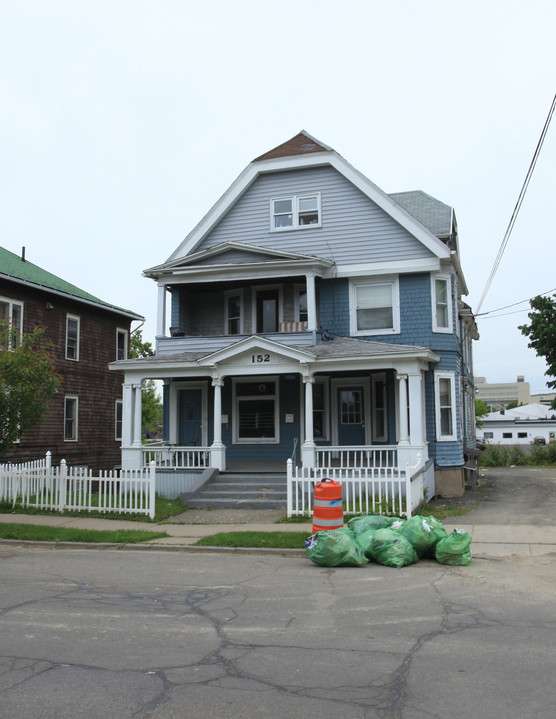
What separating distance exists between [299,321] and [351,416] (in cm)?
333

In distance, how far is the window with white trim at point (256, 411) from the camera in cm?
2125

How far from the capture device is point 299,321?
21.4 meters

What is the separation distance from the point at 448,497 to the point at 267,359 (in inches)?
254

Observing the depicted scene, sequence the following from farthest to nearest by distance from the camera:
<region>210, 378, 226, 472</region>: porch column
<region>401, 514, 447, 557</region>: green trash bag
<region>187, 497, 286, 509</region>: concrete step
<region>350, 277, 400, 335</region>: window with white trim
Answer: <region>350, 277, 400, 335</region>: window with white trim
<region>210, 378, 226, 472</region>: porch column
<region>187, 497, 286, 509</region>: concrete step
<region>401, 514, 447, 557</region>: green trash bag

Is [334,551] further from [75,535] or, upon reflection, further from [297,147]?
[297,147]

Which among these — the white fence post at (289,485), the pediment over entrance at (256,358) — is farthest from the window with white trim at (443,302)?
the white fence post at (289,485)

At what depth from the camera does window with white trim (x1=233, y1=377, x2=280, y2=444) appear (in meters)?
21.2

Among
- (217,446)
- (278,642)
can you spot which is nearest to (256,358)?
(217,446)

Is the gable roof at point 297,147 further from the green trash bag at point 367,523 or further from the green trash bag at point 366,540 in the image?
the green trash bag at point 366,540

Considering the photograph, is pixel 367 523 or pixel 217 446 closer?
pixel 367 523

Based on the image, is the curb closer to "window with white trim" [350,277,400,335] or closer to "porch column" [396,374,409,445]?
"porch column" [396,374,409,445]

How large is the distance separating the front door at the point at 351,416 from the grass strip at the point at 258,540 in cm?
816

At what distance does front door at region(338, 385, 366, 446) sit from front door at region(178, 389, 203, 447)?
448cm

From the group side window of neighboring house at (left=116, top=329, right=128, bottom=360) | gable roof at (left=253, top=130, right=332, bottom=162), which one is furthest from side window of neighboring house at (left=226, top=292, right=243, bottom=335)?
side window of neighboring house at (left=116, top=329, right=128, bottom=360)
